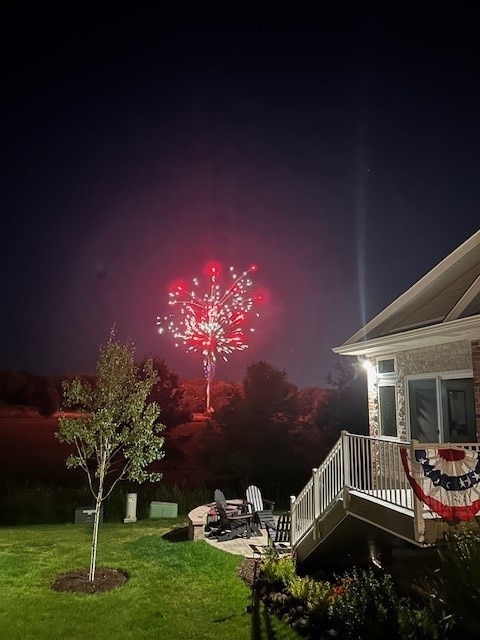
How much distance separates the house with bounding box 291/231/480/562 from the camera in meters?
6.68

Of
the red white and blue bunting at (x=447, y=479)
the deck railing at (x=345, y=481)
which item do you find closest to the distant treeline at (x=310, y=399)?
the deck railing at (x=345, y=481)

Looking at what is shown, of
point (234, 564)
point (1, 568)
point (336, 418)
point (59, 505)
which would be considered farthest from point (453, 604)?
point (336, 418)

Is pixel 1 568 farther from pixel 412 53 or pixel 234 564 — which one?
pixel 412 53

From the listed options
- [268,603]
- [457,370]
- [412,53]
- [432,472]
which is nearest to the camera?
[432,472]

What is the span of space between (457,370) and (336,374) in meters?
21.4

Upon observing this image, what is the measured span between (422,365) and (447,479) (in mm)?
4299

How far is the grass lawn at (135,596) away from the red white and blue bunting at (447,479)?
117 inches

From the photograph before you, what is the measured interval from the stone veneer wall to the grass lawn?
A: 187 inches

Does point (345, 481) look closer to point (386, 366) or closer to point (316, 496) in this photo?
point (316, 496)

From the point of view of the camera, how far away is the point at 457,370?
9.55m

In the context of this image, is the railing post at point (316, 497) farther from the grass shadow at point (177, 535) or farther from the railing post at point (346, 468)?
the grass shadow at point (177, 535)

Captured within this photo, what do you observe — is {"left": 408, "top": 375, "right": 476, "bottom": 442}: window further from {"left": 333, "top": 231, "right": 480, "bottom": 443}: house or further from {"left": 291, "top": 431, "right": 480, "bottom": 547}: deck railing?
{"left": 291, "top": 431, "right": 480, "bottom": 547}: deck railing

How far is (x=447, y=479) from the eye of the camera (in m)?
6.66

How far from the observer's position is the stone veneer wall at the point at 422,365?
9359 mm
